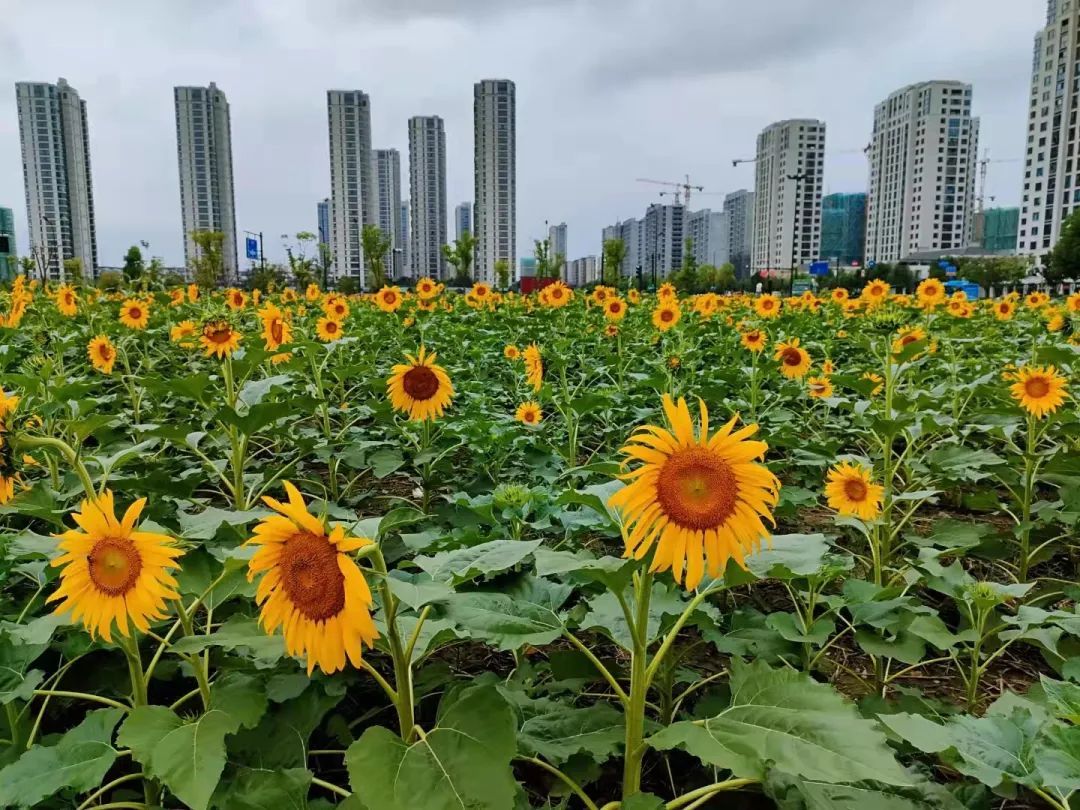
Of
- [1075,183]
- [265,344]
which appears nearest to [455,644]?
[265,344]

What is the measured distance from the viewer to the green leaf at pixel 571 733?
1293mm

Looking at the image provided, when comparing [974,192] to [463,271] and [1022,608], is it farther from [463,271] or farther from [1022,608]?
[1022,608]

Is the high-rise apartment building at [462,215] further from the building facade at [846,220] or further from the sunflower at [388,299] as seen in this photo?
the sunflower at [388,299]

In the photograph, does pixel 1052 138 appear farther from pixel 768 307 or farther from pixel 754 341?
pixel 754 341

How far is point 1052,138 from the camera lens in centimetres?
10156

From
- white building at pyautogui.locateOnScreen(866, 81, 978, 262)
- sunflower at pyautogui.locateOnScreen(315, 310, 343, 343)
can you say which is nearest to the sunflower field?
sunflower at pyautogui.locateOnScreen(315, 310, 343, 343)

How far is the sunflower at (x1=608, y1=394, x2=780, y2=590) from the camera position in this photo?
43.1 inches

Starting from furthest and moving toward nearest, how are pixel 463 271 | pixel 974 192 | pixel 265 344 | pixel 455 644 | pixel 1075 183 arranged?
1. pixel 974 192
2. pixel 1075 183
3. pixel 463 271
4. pixel 265 344
5. pixel 455 644

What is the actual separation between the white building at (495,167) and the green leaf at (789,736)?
67503 millimetres

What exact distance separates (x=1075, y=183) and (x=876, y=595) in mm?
121096

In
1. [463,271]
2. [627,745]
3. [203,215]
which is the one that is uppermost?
[203,215]

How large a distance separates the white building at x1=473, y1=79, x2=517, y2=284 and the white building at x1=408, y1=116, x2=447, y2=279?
626cm

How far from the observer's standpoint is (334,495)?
3.22 meters

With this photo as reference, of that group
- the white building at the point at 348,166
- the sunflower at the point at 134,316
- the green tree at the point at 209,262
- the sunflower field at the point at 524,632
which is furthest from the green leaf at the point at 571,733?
the white building at the point at 348,166
